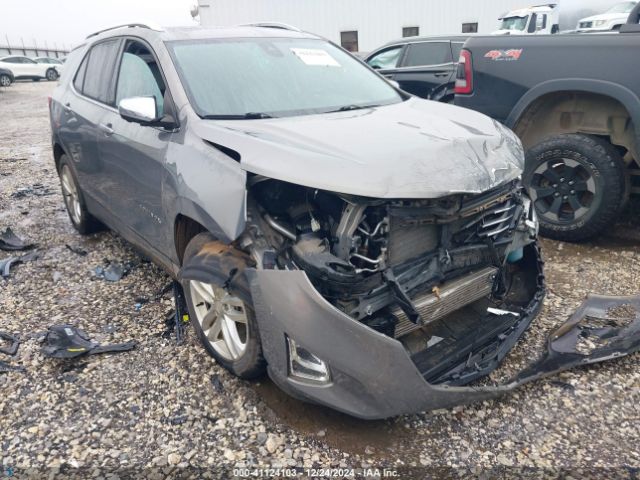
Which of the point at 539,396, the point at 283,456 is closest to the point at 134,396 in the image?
the point at 283,456

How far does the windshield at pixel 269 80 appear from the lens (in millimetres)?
2855

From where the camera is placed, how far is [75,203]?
480 cm

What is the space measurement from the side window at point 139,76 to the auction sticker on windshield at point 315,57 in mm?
974

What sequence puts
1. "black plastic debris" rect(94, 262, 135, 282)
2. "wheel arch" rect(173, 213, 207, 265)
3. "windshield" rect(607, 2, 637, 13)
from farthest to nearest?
"windshield" rect(607, 2, 637, 13)
"black plastic debris" rect(94, 262, 135, 282)
"wheel arch" rect(173, 213, 207, 265)

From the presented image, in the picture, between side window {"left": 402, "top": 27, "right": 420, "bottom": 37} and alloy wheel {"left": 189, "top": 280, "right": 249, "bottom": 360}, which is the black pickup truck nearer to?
alloy wheel {"left": 189, "top": 280, "right": 249, "bottom": 360}

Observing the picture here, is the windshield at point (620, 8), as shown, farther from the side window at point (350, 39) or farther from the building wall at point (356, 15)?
the side window at point (350, 39)

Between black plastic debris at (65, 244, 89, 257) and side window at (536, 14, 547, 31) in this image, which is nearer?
black plastic debris at (65, 244, 89, 257)

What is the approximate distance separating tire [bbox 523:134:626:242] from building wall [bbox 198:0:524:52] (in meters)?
21.7

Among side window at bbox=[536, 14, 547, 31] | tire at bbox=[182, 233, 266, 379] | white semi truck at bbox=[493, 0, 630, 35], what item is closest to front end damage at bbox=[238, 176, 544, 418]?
tire at bbox=[182, 233, 266, 379]

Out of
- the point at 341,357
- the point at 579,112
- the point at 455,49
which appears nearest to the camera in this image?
the point at 341,357

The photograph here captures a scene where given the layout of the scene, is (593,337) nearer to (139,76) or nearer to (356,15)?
(139,76)

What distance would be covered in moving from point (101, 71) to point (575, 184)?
12.8 feet

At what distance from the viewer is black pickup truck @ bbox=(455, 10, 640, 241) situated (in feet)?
12.4


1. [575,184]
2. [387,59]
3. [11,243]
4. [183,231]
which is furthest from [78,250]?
[387,59]
